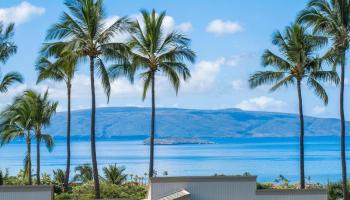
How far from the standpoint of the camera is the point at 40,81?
45375 mm

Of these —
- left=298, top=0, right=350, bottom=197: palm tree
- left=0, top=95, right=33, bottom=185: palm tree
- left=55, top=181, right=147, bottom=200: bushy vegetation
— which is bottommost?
left=55, top=181, right=147, bottom=200: bushy vegetation

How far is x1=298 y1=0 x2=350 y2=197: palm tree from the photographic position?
3722cm

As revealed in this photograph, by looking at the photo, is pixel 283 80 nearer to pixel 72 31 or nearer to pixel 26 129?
pixel 72 31

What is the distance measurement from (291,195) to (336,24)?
35.8 ft

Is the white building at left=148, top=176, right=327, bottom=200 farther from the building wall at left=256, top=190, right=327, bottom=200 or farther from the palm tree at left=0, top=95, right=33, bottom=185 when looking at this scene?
the palm tree at left=0, top=95, right=33, bottom=185

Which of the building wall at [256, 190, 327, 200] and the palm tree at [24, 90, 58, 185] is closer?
the building wall at [256, 190, 327, 200]

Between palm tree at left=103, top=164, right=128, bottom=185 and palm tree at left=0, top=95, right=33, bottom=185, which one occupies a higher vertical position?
palm tree at left=0, top=95, right=33, bottom=185

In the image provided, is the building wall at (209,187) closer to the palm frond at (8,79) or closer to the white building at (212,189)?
the white building at (212,189)

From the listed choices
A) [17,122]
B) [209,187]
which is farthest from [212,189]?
[17,122]

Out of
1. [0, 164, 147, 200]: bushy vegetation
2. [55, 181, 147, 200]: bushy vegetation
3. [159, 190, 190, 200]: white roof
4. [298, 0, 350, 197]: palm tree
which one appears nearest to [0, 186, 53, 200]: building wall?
[159, 190, 190, 200]: white roof

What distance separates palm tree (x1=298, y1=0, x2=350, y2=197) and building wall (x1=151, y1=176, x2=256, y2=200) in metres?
8.36

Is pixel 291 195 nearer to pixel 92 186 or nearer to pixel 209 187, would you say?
pixel 209 187

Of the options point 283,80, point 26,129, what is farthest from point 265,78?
point 26,129

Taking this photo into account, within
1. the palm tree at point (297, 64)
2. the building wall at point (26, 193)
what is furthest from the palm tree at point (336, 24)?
the building wall at point (26, 193)
